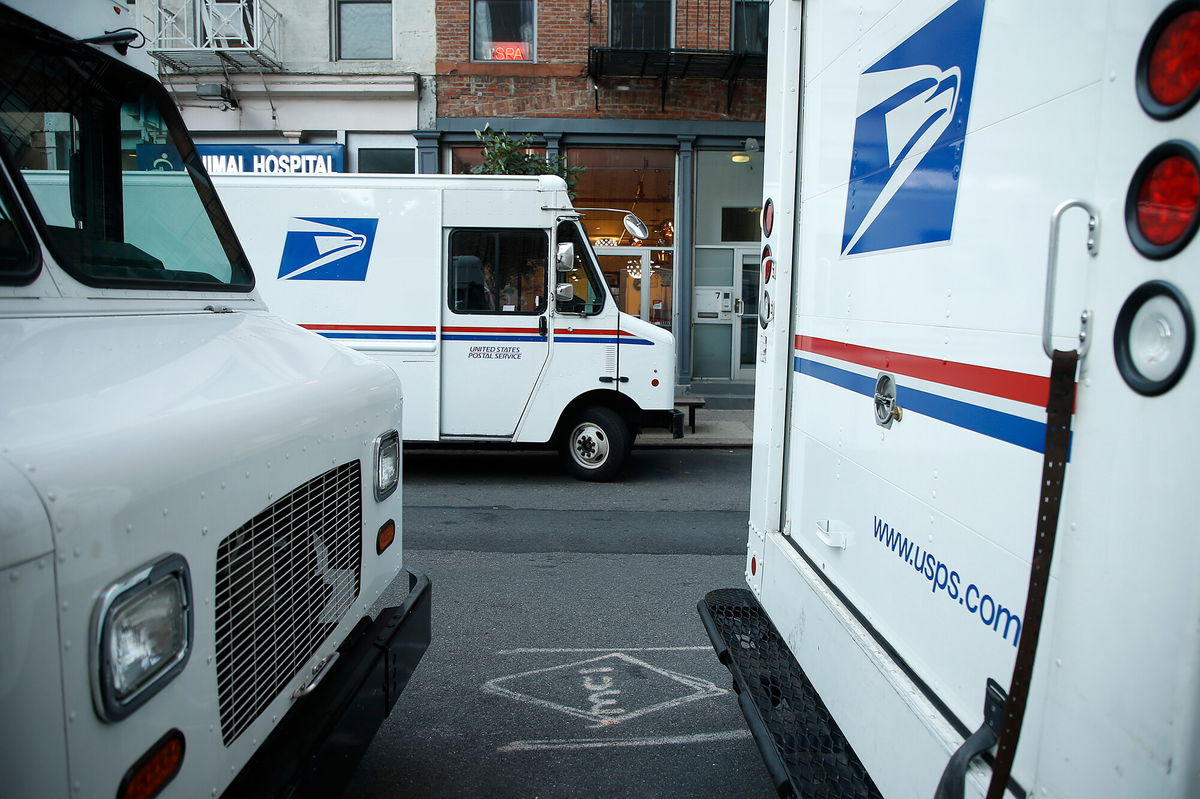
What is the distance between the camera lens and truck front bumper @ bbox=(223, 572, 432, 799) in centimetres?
201

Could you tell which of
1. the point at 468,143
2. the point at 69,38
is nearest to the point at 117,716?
the point at 69,38

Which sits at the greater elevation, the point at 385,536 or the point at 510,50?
the point at 510,50

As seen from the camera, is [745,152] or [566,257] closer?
[566,257]

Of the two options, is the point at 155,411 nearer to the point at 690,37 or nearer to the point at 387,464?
the point at 387,464

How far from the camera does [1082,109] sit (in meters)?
1.45

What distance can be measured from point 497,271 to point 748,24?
320 inches

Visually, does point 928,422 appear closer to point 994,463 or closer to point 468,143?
point 994,463

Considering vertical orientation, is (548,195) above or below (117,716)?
above

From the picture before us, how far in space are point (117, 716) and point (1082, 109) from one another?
76.2 inches

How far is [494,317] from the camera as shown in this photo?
826cm

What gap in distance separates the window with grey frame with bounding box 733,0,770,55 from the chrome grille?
13059mm

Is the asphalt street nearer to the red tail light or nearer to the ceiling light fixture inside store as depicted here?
the red tail light

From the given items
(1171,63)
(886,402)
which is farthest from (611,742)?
(1171,63)

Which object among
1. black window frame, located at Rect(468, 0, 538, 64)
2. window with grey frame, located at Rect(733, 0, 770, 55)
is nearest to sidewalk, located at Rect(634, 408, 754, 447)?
window with grey frame, located at Rect(733, 0, 770, 55)
